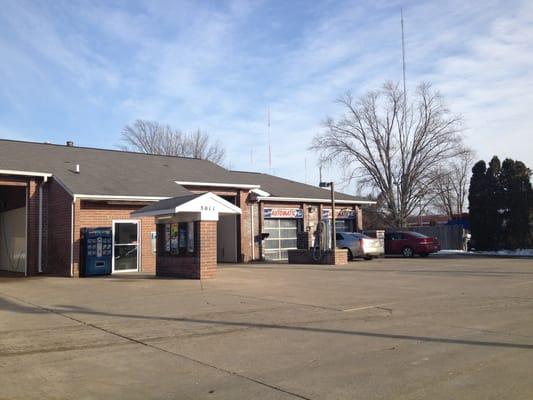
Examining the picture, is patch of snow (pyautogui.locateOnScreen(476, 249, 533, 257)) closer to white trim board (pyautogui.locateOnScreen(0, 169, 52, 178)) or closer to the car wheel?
the car wheel

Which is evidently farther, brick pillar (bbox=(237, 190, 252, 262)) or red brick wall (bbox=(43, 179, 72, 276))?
brick pillar (bbox=(237, 190, 252, 262))

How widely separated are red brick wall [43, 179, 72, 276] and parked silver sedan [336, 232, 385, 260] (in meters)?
12.8

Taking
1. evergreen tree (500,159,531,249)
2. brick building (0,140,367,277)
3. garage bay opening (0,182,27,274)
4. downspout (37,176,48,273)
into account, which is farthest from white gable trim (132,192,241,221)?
evergreen tree (500,159,531,249)

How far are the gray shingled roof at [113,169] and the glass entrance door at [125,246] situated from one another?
1398 mm

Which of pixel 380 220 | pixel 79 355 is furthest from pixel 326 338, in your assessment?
pixel 380 220

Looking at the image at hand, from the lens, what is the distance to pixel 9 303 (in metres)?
12.1

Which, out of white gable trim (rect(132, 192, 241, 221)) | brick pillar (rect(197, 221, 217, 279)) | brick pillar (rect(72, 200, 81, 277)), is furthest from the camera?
brick pillar (rect(72, 200, 81, 277))

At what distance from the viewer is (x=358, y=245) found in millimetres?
25938

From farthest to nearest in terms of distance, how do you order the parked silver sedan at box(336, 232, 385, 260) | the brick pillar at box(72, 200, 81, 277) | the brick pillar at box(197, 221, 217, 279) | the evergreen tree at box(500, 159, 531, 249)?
1. the evergreen tree at box(500, 159, 531, 249)
2. the parked silver sedan at box(336, 232, 385, 260)
3. the brick pillar at box(72, 200, 81, 277)
4. the brick pillar at box(197, 221, 217, 279)

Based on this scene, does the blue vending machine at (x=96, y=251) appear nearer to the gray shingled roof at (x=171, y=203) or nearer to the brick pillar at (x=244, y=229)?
the gray shingled roof at (x=171, y=203)

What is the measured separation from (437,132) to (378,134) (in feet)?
16.2

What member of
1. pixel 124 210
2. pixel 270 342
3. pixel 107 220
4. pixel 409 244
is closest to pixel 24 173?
pixel 107 220

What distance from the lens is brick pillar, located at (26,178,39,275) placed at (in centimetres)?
2023

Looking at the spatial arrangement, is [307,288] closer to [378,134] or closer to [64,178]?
[64,178]
